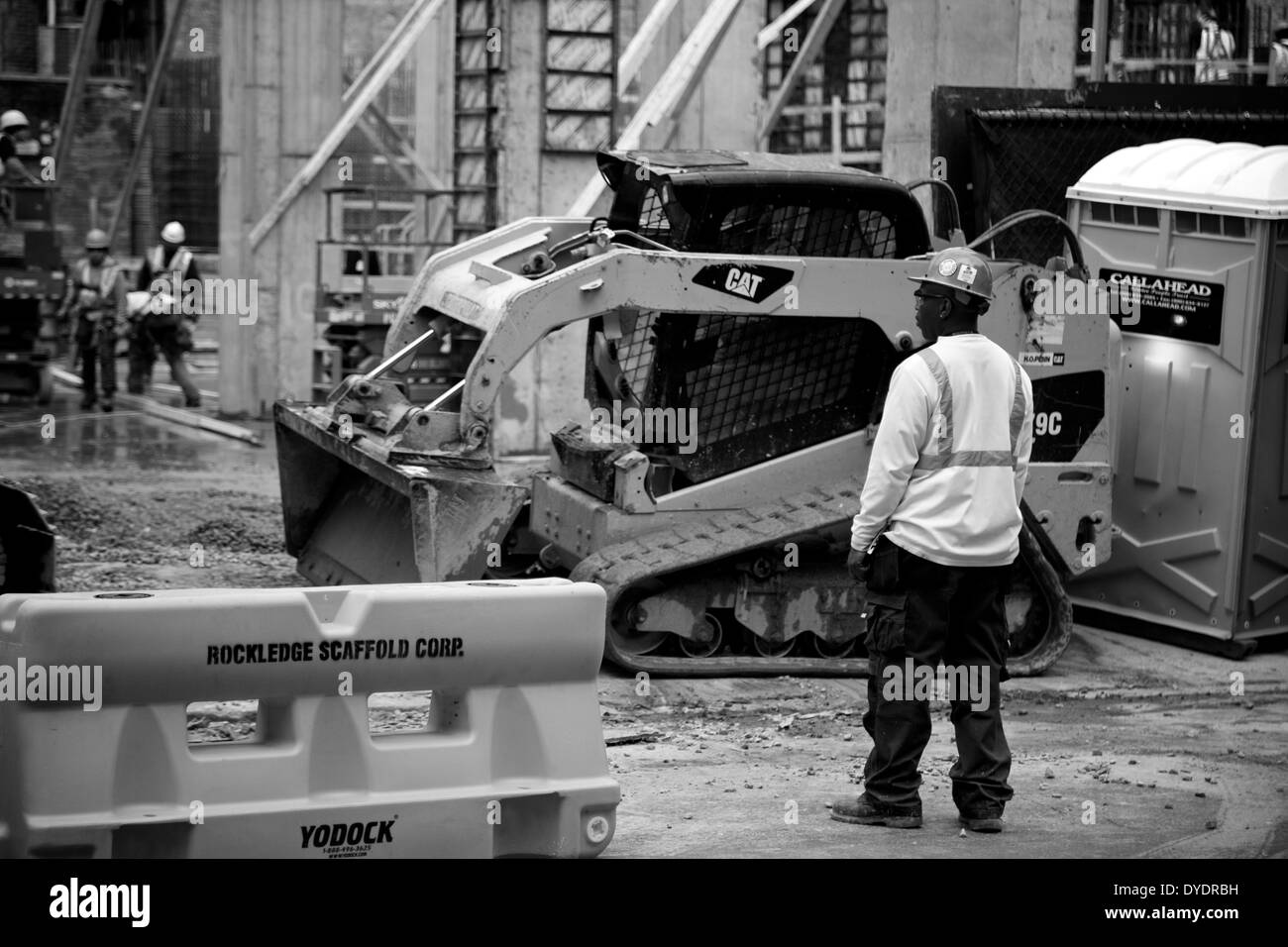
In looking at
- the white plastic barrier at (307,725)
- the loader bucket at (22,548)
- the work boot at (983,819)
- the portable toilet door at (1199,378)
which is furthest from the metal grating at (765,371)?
the white plastic barrier at (307,725)

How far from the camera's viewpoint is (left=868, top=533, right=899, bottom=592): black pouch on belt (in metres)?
6.79

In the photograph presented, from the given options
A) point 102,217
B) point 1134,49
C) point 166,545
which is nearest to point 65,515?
point 166,545

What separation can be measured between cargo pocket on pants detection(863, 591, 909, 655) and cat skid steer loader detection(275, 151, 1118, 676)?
8.59 feet

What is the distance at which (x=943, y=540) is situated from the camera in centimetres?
675

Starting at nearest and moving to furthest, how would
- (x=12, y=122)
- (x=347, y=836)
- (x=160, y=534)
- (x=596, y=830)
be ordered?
(x=347, y=836) → (x=596, y=830) → (x=160, y=534) → (x=12, y=122)

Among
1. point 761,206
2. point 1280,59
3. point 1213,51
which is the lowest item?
point 761,206

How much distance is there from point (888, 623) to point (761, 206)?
382 cm

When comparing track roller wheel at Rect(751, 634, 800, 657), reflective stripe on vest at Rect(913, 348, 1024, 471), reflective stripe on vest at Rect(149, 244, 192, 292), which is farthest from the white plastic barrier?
reflective stripe on vest at Rect(149, 244, 192, 292)

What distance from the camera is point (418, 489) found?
933cm

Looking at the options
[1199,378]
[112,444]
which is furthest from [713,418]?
[112,444]

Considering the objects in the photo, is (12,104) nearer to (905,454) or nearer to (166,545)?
(166,545)

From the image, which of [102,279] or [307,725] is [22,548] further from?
[102,279]

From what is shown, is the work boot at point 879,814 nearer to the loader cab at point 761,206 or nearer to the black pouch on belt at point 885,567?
the black pouch on belt at point 885,567
